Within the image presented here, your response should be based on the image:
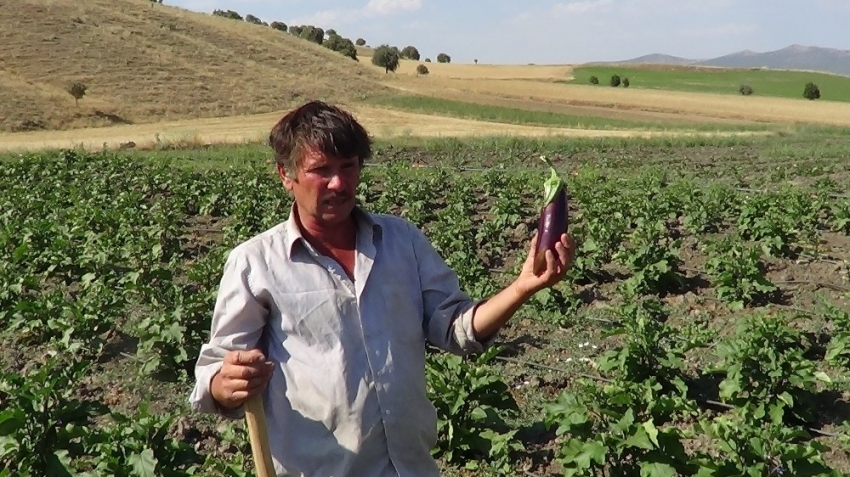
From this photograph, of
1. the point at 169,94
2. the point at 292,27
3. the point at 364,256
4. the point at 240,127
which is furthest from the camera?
the point at 292,27

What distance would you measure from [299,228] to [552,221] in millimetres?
747

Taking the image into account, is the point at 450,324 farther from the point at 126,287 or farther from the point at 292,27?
the point at 292,27

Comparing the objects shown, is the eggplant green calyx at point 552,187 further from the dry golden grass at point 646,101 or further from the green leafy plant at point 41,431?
the dry golden grass at point 646,101

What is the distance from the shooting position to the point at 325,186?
2.56 meters

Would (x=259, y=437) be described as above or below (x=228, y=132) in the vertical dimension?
above

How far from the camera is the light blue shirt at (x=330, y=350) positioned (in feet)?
8.34

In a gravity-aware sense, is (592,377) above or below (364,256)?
below

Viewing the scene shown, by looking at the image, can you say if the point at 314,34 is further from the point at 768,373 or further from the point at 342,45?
the point at 768,373

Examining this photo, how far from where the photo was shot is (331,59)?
2409 inches

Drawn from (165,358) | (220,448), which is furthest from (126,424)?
(165,358)

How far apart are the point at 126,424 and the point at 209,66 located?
157 feet

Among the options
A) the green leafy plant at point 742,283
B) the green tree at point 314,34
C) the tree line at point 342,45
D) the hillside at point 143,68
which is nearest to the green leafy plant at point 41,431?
the green leafy plant at point 742,283

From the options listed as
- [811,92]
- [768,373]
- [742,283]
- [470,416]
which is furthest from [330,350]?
[811,92]

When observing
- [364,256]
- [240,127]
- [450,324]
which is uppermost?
[364,256]
